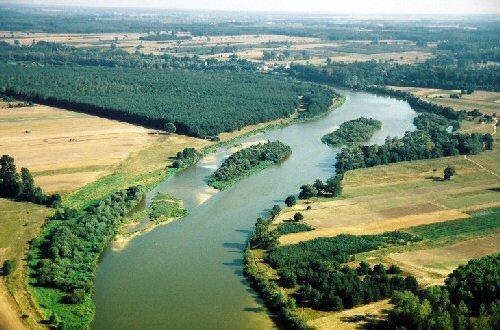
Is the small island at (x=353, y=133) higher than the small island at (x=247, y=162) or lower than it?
higher

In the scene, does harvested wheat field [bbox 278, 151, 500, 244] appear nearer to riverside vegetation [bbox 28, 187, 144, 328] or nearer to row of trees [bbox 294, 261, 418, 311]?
row of trees [bbox 294, 261, 418, 311]

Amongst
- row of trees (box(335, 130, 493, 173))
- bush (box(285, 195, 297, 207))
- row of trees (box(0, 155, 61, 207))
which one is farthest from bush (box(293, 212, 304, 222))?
row of trees (box(0, 155, 61, 207))

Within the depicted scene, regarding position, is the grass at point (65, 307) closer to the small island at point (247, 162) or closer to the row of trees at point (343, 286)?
the row of trees at point (343, 286)

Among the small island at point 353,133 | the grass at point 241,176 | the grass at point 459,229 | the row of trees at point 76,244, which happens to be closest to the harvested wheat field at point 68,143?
the row of trees at point 76,244

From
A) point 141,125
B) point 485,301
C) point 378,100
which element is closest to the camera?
point 485,301

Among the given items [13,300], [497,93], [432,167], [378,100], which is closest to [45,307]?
[13,300]

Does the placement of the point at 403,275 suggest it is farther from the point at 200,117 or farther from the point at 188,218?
the point at 200,117

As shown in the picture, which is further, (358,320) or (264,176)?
(264,176)
